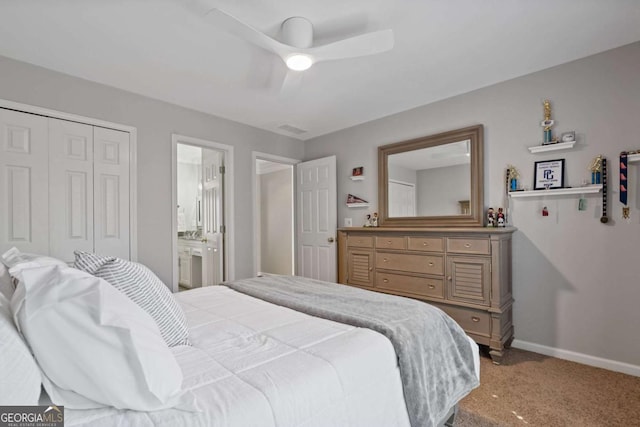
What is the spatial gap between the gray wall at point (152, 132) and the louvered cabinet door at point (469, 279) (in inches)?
96.1

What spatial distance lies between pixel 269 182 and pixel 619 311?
5.40 m

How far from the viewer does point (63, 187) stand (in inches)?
103

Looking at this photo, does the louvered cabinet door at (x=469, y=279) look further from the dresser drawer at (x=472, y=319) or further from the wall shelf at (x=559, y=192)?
the wall shelf at (x=559, y=192)

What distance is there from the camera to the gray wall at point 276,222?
583 centimetres

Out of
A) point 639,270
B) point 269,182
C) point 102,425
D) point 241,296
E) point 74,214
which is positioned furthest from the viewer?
point 269,182

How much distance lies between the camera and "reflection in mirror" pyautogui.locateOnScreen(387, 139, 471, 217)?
3.09 meters

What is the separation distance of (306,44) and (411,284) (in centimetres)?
232

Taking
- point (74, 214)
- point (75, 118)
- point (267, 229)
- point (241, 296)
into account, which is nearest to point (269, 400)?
point (241, 296)

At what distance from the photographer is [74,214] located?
2.65 m

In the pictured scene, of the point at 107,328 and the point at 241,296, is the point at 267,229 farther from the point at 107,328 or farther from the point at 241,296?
the point at 107,328

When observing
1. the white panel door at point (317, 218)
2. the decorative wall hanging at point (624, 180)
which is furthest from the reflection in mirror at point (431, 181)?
the decorative wall hanging at point (624, 180)

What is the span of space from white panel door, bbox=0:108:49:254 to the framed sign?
4.21 metres

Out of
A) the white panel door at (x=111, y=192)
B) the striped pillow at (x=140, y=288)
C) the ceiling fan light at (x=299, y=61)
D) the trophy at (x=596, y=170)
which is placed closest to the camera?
the striped pillow at (x=140, y=288)

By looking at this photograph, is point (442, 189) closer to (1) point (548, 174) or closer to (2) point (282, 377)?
(1) point (548, 174)
